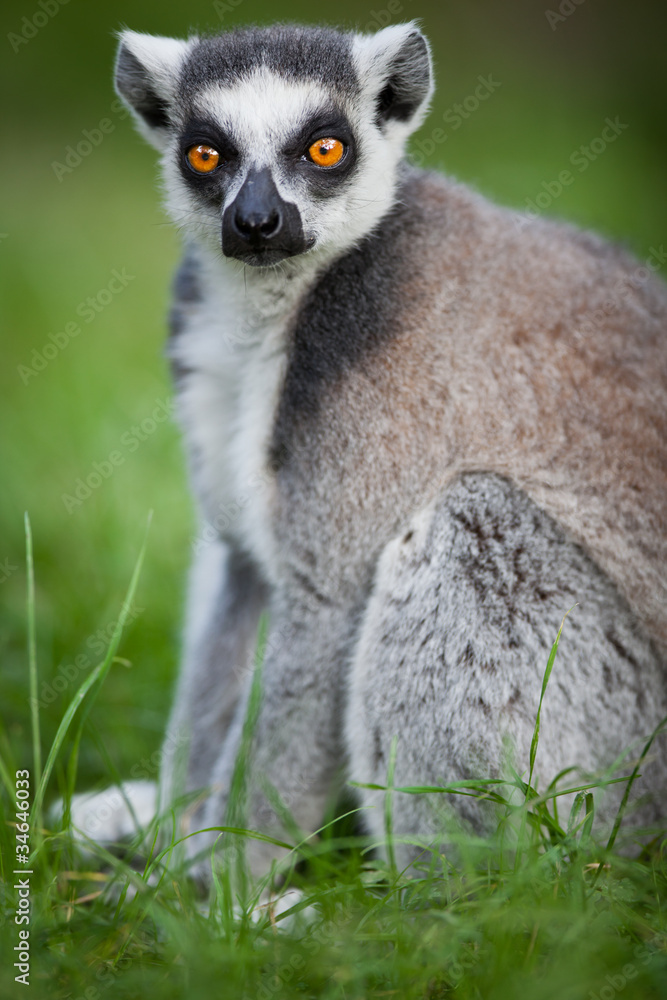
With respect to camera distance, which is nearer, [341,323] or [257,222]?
[257,222]

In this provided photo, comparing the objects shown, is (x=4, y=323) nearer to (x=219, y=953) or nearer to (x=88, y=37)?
(x=219, y=953)

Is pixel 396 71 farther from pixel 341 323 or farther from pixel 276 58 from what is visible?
pixel 341 323

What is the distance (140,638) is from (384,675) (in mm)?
2236

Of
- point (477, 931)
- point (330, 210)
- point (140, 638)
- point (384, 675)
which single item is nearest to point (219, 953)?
point (477, 931)

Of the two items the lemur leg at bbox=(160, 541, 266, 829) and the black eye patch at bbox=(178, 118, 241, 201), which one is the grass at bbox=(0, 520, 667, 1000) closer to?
the lemur leg at bbox=(160, 541, 266, 829)

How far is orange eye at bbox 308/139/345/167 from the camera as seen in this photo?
305cm

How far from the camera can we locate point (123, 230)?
10.6 m

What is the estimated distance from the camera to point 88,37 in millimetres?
14656

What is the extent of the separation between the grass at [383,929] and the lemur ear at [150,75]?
1.98m

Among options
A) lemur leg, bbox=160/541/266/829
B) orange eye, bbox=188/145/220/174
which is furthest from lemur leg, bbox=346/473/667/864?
orange eye, bbox=188/145/220/174

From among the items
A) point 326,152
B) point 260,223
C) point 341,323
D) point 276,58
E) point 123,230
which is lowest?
point 123,230

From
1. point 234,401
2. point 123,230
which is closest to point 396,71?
point 234,401

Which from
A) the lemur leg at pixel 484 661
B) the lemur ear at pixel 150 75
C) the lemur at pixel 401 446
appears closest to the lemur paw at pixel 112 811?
the lemur at pixel 401 446

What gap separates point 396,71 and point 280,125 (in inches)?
22.7
